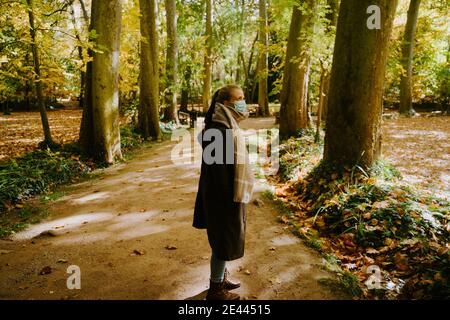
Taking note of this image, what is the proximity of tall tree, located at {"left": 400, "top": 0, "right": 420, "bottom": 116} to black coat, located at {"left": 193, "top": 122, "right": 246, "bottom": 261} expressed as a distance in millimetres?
20244

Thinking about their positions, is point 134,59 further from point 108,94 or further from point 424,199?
point 424,199

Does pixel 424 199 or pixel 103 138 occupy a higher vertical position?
pixel 103 138

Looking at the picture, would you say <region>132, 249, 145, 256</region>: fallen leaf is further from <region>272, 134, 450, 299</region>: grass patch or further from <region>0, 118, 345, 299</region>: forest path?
<region>272, 134, 450, 299</region>: grass patch

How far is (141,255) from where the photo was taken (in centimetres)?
438

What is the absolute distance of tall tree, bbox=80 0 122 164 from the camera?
842 centimetres

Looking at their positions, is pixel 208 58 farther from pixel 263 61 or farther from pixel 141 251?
pixel 141 251

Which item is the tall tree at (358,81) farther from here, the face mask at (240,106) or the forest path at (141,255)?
the face mask at (240,106)

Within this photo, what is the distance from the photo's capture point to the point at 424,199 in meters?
5.25

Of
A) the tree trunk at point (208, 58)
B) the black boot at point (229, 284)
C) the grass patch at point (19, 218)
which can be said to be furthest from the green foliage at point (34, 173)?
the tree trunk at point (208, 58)

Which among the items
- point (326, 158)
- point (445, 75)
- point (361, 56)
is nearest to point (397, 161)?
point (326, 158)

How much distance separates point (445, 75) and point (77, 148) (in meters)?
22.3

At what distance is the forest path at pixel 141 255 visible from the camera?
3.63m

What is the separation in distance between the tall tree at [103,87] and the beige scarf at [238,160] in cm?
633

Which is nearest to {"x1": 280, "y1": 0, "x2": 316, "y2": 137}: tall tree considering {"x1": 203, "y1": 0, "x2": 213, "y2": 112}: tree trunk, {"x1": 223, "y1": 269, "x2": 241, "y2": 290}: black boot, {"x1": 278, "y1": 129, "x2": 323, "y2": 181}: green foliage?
{"x1": 278, "y1": 129, "x2": 323, "y2": 181}: green foliage
